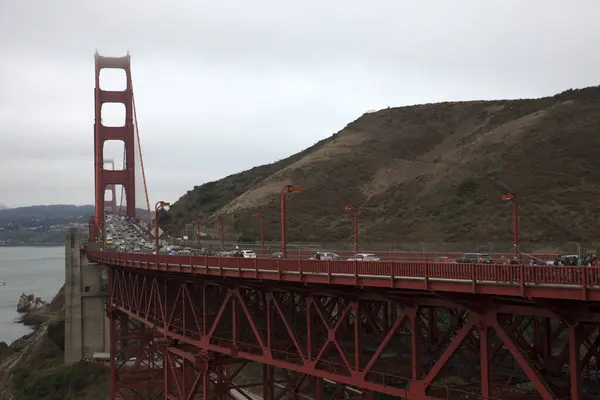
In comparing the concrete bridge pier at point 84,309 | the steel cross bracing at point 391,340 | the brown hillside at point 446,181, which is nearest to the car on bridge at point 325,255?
the steel cross bracing at point 391,340

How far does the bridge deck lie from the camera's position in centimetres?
1365

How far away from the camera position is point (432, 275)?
1658 centimetres

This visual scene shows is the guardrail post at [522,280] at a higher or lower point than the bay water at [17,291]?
higher

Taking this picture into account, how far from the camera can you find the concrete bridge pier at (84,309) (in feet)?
184

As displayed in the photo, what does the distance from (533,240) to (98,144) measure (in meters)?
55.0

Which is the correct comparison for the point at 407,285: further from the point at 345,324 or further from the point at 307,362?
the point at 345,324

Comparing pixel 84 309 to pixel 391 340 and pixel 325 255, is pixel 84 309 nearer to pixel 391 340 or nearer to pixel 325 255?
pixel 325 255

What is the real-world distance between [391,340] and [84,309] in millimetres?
39730

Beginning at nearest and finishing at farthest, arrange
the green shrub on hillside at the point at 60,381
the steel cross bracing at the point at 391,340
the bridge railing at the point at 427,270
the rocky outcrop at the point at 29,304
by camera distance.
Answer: the bridge railing at the point at 427,270 < the steel cross bracing at the point at 391,340 < the green shrub on hillside at the point at 60,381 < the rocky outcrop at the point at 29,304

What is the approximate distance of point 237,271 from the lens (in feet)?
80.4

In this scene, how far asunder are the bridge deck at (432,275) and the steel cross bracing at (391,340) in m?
0.64

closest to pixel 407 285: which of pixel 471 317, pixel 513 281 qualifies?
pixel 471 317

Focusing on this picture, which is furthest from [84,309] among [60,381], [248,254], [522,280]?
[522,280]

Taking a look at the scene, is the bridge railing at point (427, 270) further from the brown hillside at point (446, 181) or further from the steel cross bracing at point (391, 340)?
the brown hillside at point (446, 181)
